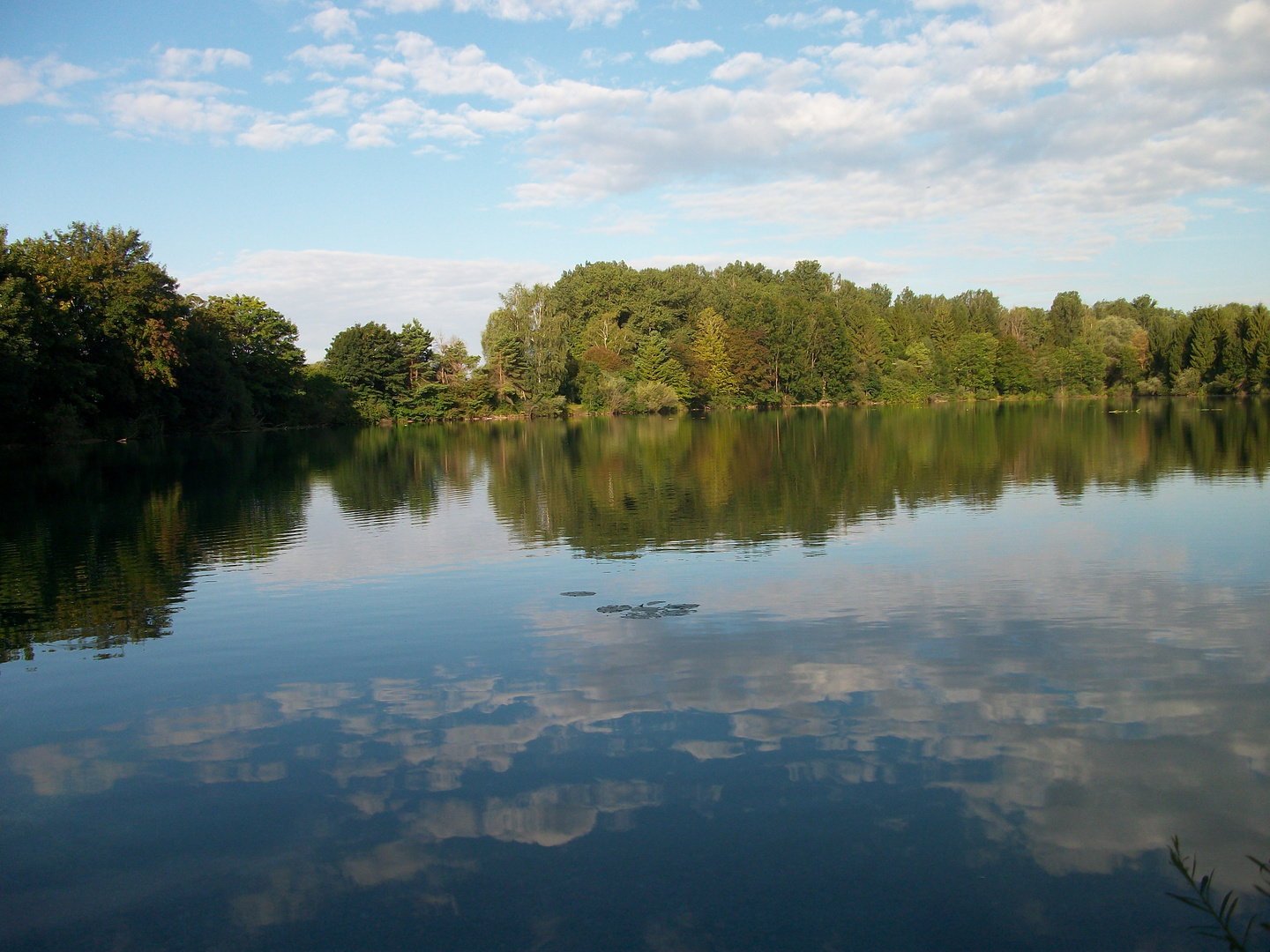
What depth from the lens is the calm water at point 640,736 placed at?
15.6 feet

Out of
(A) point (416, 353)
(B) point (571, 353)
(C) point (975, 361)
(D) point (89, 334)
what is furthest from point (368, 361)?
(C) point (975, 361)

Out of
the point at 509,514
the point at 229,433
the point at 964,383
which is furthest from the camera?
the point at 964,383

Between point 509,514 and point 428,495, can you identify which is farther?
point 428,495

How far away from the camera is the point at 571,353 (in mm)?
91812

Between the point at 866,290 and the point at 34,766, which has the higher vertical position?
the point at 866,290

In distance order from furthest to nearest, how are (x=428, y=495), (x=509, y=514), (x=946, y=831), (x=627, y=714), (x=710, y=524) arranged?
(x=428, y=495) → (x=509, y=514) → (x=710, y=524) → (x=627, y=714) → (x=946, y=831)

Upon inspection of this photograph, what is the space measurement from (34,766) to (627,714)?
14.9 ft

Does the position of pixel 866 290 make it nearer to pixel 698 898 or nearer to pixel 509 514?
pixel 509 514

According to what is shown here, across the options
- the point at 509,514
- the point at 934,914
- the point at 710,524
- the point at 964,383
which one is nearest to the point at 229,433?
the point at 509,514

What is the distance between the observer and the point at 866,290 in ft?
465

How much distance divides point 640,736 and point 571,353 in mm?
86479

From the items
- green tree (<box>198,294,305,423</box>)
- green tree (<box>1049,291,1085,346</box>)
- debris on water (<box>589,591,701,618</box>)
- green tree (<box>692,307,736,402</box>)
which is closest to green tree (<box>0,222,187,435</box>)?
green tree (<box>198,294,305,423</box>)

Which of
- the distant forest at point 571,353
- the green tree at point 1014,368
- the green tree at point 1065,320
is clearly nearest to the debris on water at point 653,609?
the distant forest at point 571,353

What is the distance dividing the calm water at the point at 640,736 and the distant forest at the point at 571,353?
37.6 metres
